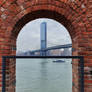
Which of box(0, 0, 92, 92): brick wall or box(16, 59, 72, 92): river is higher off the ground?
box(0, 0, 92, 92): brick wall

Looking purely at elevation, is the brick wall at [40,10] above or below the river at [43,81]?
above

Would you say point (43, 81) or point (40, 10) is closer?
point (40, 10)

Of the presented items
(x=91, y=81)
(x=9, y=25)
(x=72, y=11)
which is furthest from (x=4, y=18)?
(x=91, y=81)

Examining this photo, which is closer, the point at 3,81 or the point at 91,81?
the point at 3,81

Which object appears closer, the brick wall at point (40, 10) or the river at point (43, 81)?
the brick wall at point (40, 10)

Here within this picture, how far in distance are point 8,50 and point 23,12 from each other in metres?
0.93

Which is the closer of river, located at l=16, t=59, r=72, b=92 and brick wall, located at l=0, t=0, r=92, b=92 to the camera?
brick wall, located at l=0, t=0, r=92, b=92

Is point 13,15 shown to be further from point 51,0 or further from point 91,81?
point 91,81

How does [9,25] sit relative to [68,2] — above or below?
below

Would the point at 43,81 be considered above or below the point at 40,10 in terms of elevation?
below

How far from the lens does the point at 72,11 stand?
257 centimetres

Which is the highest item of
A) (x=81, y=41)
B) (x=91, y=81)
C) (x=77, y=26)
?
(x=77, y=26)

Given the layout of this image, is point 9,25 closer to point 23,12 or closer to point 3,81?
point 23,12

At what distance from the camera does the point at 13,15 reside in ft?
8.45
